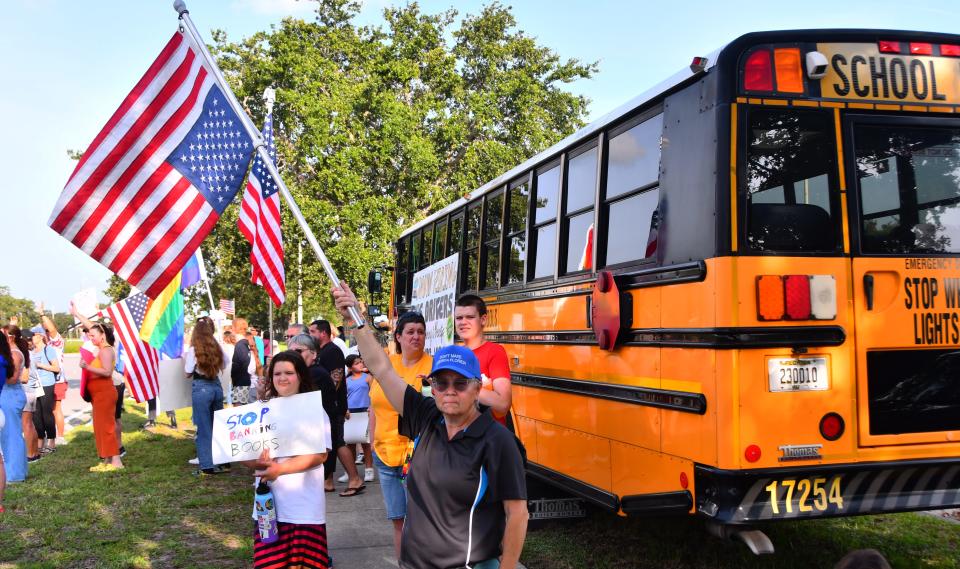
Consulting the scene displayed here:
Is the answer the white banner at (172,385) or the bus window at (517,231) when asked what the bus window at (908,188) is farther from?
the white banner at (172,385)

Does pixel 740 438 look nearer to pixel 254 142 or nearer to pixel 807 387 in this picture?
pixel 807 387

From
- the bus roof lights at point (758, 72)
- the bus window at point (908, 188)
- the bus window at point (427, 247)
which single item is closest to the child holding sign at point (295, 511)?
the bus roof lights at point (758, 72)

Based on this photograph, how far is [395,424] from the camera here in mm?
5211

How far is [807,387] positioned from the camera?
172 inches

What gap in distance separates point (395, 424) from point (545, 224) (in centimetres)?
215

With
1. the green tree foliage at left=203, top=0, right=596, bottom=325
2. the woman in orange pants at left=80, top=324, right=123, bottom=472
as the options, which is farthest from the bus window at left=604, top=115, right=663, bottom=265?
the green tree foliage at left=203, top=0, right=596, bottom=325

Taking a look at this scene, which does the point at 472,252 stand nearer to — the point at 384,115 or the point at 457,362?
the point at 457,362

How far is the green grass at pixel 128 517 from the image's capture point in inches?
260

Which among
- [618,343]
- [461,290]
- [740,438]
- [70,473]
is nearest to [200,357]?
[70,473]

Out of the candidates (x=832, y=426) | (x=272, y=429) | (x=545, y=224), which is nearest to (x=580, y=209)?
(x=545, y=224)

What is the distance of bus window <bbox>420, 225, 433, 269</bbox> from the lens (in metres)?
10.7

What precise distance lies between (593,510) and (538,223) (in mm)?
2264

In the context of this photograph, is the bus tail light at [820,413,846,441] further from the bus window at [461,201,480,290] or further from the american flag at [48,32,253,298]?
the bus window at [461,201,480,290]

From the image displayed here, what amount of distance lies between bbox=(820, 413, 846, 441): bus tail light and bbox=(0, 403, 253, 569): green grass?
423cm
